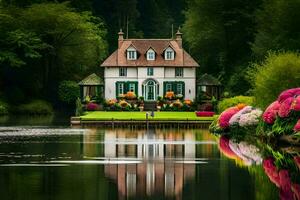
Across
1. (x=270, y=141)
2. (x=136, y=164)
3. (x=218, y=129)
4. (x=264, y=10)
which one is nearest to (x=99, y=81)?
(x=264, y=10)

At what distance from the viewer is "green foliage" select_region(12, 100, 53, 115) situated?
285 feet

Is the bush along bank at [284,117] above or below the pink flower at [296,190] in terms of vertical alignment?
above

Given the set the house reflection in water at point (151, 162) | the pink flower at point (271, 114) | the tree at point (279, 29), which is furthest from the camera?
the tree at point (279, 29)

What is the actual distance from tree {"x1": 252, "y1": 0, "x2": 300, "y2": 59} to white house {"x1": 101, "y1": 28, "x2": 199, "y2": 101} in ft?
38.8

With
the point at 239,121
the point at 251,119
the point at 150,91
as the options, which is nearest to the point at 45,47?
the point at 150,91

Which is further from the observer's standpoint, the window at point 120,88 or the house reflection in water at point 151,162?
the window at point 120,88

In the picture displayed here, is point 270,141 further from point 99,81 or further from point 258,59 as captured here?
point 99,81

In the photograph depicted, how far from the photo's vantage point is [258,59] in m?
76.8

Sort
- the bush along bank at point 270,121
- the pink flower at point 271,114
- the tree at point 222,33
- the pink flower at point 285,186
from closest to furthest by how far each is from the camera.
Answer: the pink flower at point 285,186, the bush along bank at point 270,121, the pink flower at point 271,114, the tree at point 222,33

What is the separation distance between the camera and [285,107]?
41.2 metres

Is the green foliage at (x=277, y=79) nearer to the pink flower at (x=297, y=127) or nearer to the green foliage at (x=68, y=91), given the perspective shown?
the pink flower at (x=297, y=127)

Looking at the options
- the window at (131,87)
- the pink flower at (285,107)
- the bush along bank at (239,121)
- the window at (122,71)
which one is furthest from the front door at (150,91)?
the pink flower at (285,107)

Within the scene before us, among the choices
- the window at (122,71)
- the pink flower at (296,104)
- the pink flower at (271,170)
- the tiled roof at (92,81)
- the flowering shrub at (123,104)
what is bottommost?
the pink flower at (271,170)

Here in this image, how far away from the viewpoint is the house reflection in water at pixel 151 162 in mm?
24734
